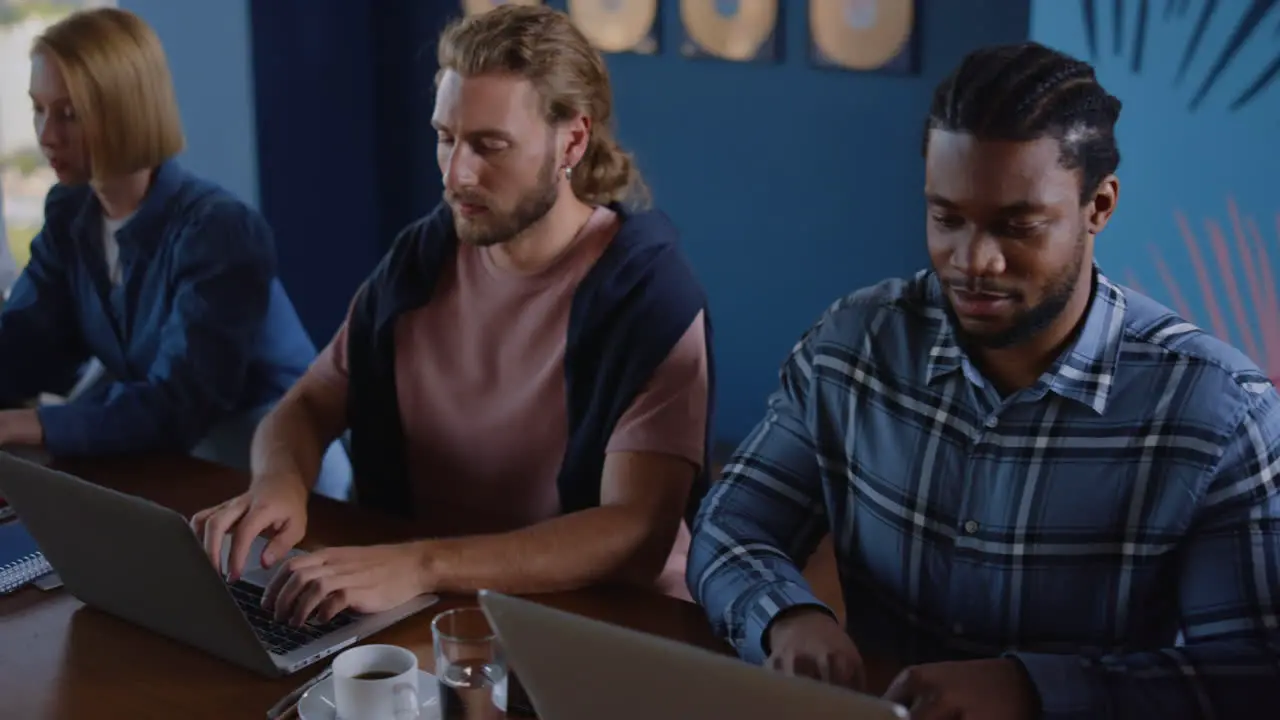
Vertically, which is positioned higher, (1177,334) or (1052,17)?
(1052,17)

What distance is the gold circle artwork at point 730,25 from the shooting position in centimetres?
345

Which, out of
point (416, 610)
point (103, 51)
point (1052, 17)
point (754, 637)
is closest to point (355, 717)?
point (416, 610)

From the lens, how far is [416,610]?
1532 millimetres

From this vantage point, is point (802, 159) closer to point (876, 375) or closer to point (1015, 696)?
point (876, 375)

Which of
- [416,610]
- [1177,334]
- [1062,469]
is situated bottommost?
[416,610]

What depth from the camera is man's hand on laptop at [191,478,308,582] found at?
1.62 m

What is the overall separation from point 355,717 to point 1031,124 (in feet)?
2.63

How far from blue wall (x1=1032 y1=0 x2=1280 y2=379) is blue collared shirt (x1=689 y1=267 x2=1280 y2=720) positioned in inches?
44.3

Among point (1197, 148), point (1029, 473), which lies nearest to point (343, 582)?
point (1029, 473)

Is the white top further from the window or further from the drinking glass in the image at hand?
the window

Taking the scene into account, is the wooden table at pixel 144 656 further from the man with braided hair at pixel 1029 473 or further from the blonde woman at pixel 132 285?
the blonde woman at pixel 132 285

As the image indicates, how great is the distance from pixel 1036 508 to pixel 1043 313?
0.19 meters

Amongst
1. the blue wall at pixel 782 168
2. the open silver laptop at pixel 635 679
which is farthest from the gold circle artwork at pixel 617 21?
the open silver laptop at pixel 635 679

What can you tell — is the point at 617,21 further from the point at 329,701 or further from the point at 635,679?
the point at 635,679
